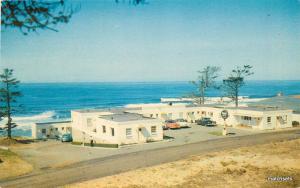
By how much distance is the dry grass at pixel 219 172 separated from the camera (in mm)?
16391

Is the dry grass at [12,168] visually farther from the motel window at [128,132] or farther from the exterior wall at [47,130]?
the exterior wall at [47,130]

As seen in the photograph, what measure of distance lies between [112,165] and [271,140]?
16.3 meters

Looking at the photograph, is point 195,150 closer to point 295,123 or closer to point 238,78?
point 295,123

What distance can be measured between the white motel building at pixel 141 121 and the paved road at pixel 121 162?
612 centimetres

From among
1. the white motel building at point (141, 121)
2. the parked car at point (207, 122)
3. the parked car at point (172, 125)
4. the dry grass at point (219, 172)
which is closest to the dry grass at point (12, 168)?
the dry grass at point (219, 172)

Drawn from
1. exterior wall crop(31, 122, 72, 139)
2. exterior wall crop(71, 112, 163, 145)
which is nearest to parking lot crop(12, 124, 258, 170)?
exterior wall crop(71, 112, 163, 145)

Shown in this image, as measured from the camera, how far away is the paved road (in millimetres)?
18625

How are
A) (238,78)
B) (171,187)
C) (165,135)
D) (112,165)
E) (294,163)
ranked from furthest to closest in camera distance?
(238,78)
(165,135)
(112,165)
(294,163)
(171,187)

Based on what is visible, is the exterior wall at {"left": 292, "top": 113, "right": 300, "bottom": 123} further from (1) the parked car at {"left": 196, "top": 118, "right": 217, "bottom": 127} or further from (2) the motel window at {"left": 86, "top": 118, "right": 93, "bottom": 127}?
(2) the motel window at {"left": 86, "top": 118, "right": 93, "bottom": 127}

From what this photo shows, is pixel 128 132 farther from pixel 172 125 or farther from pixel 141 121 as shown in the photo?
pixel 172 125

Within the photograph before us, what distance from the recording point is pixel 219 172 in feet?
59.9

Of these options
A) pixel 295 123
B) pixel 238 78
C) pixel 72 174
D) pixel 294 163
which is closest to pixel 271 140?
pixel 294 163

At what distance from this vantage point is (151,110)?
46.8 m

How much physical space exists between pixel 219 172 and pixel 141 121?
53.3 feet
